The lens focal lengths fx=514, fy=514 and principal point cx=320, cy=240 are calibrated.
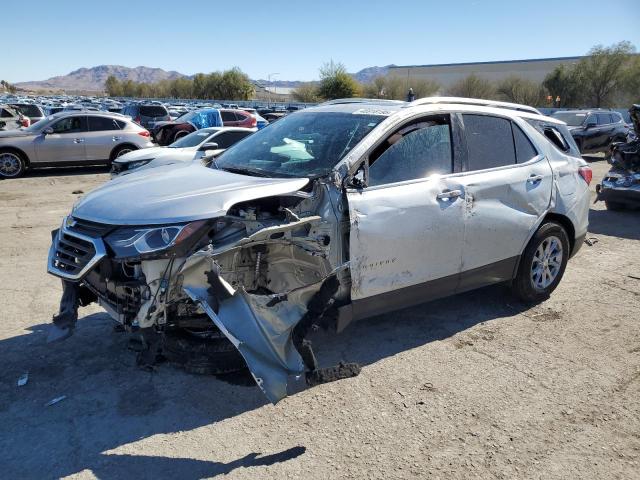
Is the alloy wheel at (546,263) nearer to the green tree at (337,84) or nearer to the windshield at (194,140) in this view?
the windshield at (194,140)

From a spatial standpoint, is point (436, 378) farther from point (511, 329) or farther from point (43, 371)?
point (43, 371)

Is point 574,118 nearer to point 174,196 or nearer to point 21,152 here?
point 21,152

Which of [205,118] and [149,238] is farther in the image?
[205,118]

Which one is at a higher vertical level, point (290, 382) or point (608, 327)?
point (290, 382)

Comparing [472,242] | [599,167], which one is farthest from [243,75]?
[472,242]

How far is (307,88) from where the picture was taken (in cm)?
7762

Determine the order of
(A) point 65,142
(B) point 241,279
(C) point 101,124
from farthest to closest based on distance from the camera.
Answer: (C) point 101,124 < (A) point 65,142 < (B) point 241,279

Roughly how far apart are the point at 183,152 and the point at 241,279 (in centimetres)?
791

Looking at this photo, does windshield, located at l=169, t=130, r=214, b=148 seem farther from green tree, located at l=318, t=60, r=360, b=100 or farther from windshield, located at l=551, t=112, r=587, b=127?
green tree, located at l=318, t=60, r=360, b=100

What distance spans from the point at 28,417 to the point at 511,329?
3.79 metres

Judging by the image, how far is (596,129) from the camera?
19109mm

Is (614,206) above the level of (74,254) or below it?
below

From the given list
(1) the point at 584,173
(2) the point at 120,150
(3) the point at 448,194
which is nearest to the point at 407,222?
(3) the point at 448,194

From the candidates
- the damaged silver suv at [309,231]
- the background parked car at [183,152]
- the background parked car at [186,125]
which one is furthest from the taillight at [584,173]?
the background parked car at [186,125]
